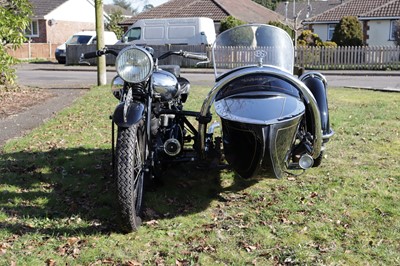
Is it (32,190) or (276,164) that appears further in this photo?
(32,190)

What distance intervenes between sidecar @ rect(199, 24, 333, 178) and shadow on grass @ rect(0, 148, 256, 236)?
85 centimetres

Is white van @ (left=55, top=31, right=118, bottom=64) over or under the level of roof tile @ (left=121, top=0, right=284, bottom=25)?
under

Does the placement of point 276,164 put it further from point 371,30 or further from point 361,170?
point 371,30

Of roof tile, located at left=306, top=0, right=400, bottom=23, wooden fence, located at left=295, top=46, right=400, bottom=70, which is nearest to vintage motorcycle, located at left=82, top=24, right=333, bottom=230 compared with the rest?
wooden fence, located at left=295, top=46, right=400, bottom=70

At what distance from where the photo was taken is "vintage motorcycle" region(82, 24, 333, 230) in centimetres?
431

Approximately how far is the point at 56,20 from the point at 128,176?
4416 cm

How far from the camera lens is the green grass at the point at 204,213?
404 cm

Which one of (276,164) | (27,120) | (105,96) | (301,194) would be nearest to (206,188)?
(301,194)

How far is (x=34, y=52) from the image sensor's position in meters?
38.3

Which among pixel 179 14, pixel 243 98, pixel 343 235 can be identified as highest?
pixel 179 14

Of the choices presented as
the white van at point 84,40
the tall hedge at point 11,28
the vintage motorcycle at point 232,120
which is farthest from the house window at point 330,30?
the vintage motorcycle at point 232,120

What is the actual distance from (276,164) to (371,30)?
32.9 m

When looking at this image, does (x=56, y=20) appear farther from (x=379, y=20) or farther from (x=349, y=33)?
(x=379, y=20)

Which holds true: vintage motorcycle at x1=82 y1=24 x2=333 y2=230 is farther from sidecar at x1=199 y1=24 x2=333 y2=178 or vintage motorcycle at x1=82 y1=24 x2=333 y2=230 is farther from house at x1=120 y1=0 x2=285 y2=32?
house at x1=120 y1=0 x2=285 y2=32
